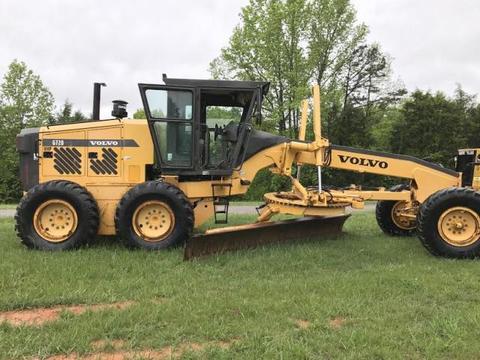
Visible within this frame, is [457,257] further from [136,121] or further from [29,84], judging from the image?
[29,84]

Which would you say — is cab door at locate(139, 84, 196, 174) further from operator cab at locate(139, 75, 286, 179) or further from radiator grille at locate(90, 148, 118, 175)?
radiator grille at locate(90, 148, 118, 175)

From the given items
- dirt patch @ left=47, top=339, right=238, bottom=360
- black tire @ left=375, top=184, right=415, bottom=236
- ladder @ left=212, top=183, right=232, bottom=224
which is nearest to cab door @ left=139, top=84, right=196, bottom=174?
ladder @ left=212, top=183, right=232, bottom=224

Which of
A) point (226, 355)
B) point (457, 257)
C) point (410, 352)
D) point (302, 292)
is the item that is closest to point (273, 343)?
point (226, 355)

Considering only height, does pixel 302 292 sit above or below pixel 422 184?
below

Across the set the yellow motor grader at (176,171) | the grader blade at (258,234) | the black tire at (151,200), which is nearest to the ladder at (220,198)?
the yellow motor grader at (176,171)

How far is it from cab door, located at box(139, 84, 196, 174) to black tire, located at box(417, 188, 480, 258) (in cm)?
386

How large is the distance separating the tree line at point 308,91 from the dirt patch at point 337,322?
2878 centimetres

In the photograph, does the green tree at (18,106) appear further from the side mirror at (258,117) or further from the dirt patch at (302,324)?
the dirt patch at (302,324)

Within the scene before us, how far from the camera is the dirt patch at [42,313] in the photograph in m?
4.83

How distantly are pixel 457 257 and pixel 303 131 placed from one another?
3509 millimetres

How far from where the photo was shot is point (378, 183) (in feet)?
88.4

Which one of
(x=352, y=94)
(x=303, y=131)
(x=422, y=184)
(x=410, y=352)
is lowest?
(x=410, y=352)

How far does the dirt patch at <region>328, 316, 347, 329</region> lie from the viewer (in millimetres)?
4748

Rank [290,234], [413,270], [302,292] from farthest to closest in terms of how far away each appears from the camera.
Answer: [290,234], [413,270], [302,292]
